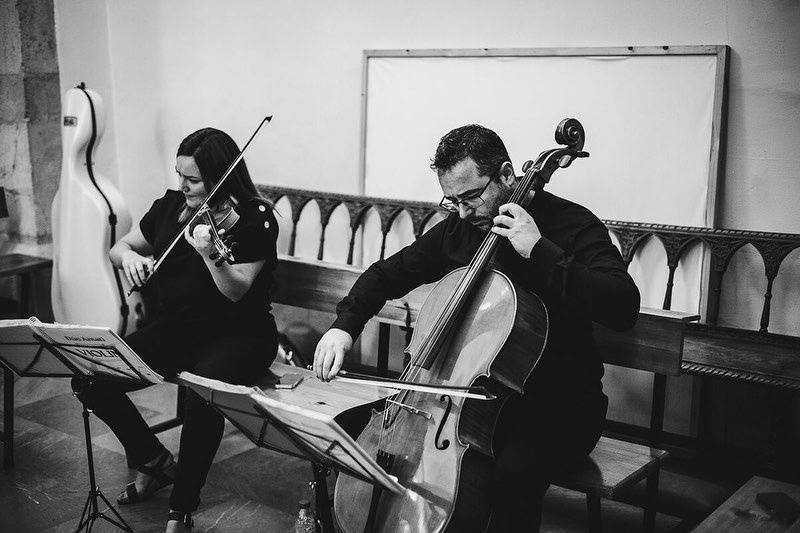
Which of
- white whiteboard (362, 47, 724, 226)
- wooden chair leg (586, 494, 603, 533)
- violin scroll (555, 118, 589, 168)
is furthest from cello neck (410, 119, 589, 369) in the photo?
white whiteboard (362, 47, 724, 226)

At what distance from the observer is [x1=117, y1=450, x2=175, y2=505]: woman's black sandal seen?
9.41ft

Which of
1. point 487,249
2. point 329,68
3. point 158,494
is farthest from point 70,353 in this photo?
point 329,68

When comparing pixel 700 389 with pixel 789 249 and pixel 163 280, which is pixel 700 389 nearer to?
pixel 789 249

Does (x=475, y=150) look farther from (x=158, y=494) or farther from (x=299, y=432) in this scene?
(x=158, y=494)

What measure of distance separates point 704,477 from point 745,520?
1342 mm

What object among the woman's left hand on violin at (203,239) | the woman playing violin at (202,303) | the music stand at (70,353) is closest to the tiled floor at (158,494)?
the woman playing violin at (202,303)

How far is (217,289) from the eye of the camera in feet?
9.39

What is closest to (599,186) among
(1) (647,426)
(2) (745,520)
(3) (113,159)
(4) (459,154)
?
(1) (647,426)

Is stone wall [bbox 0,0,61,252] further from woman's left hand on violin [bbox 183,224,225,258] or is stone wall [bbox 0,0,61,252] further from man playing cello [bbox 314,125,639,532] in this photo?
man playing cello [bbox 314,125,639,532]

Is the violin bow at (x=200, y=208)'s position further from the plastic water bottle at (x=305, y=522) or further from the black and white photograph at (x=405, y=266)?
the plastic water bottle at (x=305, y=522)

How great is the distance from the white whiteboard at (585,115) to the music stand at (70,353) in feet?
6.41

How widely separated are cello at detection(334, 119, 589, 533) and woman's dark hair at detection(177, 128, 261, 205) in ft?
3.47

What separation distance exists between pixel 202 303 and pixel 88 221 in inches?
54.4

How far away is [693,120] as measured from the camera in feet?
10.4
